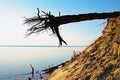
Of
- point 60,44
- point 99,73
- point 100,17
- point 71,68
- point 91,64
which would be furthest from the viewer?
point 60,44

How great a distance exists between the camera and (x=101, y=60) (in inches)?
468

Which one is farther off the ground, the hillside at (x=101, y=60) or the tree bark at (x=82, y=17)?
the tree bark at (x=82, y=17)

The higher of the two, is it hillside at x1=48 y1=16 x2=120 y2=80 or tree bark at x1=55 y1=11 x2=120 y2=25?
tree bark at x1=55 y1=11 x2=120 y2=25

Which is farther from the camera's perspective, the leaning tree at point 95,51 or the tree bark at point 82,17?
the tree bark at point 82,17

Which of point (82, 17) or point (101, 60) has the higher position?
point (82, 17)

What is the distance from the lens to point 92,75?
11180 mm

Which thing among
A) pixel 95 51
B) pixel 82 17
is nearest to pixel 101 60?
pixel 95 51

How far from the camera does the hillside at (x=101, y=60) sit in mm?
11016

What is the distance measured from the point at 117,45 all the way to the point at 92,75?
5.28ft

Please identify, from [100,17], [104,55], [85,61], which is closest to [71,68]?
[85,61]

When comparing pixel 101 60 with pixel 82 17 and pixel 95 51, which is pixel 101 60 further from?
pixel 82 17

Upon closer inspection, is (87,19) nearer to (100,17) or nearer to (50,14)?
(100,17)

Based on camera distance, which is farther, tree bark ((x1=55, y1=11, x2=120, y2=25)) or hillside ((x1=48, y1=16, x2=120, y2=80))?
tree bark ((x1=55, y1=11, x2=120, y2=25))

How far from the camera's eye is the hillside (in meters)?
11.0
